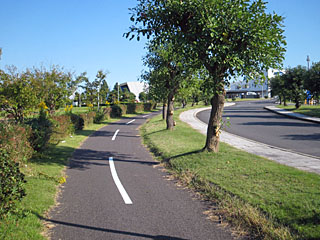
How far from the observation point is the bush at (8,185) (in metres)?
5.01

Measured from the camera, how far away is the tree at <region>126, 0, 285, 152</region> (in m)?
8.70

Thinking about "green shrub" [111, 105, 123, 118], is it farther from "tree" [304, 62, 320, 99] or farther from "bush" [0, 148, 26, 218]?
"bush" [0, 148, 26, 218]

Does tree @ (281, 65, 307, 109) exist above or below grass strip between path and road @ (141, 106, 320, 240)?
above

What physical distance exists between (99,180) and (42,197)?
2.08m

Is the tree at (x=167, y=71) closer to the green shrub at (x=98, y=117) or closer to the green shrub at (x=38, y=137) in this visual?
the green shrub at (x=38, y=137)

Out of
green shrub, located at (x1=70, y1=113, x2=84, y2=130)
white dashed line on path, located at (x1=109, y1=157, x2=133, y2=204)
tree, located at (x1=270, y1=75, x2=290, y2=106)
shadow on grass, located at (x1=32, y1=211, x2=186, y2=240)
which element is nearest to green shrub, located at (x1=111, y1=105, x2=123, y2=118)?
green shrub, located at (x1=70, y1=113, x2=84, y2=130)

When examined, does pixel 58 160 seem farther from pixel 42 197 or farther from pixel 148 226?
pixel 148 226

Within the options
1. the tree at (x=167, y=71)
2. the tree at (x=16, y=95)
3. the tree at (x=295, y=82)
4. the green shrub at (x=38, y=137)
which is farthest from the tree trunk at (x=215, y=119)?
the tree at (x=295, y=82)

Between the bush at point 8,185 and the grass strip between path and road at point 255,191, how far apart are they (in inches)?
136

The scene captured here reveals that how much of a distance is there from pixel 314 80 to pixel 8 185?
1217 inches

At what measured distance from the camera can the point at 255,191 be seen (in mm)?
6625

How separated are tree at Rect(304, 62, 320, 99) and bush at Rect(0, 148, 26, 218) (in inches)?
1203

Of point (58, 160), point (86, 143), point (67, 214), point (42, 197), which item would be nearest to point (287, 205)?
point (67, 214)

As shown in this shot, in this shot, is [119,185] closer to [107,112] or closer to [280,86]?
[107,112]
